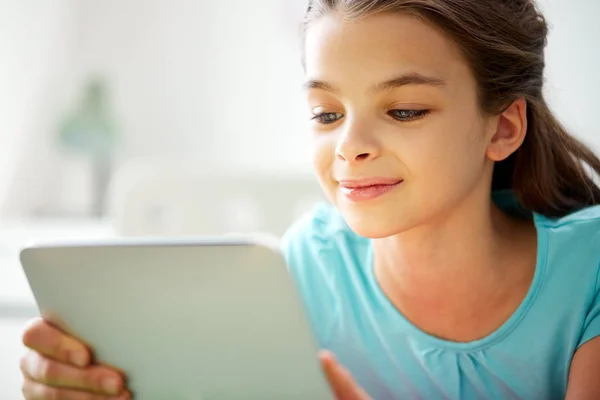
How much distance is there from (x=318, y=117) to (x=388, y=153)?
12cm

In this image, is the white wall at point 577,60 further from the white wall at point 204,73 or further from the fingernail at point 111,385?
Answer: the fingernail at point 111,385

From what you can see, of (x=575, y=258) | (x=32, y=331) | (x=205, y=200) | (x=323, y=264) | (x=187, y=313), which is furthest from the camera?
(x=205, y=200)

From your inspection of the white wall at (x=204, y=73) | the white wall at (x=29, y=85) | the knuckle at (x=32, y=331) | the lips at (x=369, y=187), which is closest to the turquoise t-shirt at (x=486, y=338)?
the lips at (x=369, y=187)

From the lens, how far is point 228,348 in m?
0.69

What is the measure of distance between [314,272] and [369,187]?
0.97 feet

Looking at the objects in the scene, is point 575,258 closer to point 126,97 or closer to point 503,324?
point 503,324

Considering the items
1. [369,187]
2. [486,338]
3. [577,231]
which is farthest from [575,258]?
[369,187]

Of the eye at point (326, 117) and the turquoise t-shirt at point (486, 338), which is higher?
the eye at point (326, 117)

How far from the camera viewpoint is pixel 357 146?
85 cm

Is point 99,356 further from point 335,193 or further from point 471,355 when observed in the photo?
point 471,355

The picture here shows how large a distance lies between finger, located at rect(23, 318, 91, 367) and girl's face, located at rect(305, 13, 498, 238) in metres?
0.36

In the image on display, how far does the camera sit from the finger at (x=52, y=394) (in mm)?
767

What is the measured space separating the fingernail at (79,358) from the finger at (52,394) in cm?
4

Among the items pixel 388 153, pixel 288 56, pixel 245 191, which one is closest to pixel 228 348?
pixel 388 153
